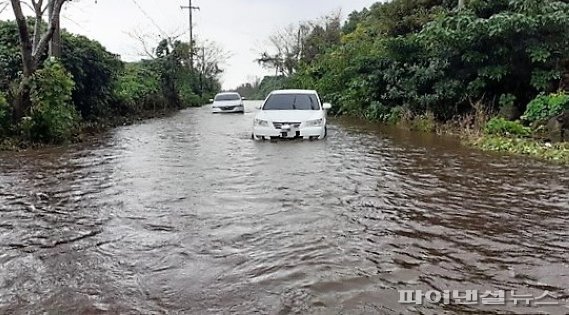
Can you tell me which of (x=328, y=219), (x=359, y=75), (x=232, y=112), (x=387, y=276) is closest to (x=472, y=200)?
(x=328, y=219)

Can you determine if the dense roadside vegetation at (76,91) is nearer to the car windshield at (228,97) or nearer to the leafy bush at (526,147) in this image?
the car windshield at (228,97)

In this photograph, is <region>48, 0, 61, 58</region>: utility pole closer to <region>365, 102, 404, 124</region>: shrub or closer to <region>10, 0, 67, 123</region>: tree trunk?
<region>10, 0, 67, 123</region>: tree trunk

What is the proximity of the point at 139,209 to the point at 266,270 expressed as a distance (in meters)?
2.59

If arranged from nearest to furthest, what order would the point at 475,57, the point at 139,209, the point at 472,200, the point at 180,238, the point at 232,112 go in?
the point at 180,238, the point at 139,209, the point at 472,200, the point at 475,57, the point at 232,112

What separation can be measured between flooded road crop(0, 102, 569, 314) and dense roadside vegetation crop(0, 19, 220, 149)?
2.96 metres

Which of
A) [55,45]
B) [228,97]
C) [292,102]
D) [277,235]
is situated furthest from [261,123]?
[228,97]

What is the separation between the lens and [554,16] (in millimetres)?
14508

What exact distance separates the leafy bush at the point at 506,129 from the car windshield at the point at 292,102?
423cm

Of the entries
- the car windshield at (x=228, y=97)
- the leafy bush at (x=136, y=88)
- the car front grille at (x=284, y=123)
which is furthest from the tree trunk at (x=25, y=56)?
the car windshield at (x=228, y=97)

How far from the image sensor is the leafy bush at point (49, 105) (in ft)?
41.4

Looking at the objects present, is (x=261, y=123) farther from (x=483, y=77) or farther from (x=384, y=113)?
(x=384, y=113)

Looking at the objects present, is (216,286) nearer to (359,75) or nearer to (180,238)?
(180,238)

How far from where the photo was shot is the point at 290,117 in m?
13.3

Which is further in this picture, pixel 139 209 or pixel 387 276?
pixel 139 209
